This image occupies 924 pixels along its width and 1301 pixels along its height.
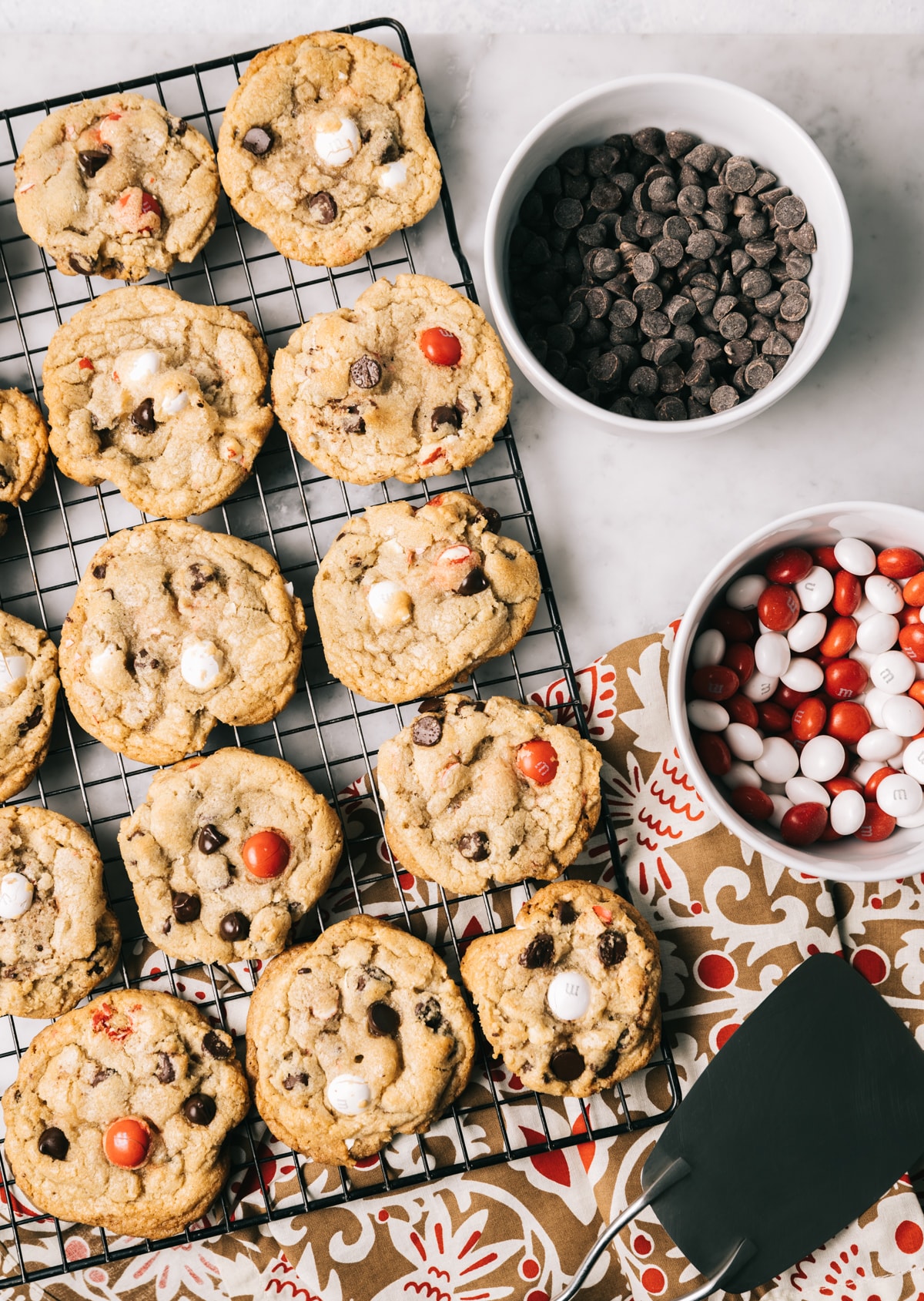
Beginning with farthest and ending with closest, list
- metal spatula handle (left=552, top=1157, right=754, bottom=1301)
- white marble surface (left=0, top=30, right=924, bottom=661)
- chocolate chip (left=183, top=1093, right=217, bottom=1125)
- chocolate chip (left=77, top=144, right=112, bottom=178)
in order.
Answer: white marble surface (left=0, top=30, right=924, bottom=661) → chocolate chip (left=77, top=144, right=112, bottom=178) → chocolate chip (left=183, top=1093, right=217, bottom=1125) → metal spatula handle (left=552, top=1157, right=754, bottom=1301)

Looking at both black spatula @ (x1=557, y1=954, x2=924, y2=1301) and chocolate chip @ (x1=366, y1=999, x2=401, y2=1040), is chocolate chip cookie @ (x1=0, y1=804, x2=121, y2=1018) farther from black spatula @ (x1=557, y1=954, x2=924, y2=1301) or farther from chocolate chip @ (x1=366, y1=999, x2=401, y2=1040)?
black spatula @ (x1=557, y1=954, x2=924, y2=1301)

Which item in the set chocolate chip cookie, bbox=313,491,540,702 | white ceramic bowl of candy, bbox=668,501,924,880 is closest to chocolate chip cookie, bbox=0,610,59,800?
chocolate chip cookie, bbox=313,491,540,702

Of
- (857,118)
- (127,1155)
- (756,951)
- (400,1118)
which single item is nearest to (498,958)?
(400,1118)

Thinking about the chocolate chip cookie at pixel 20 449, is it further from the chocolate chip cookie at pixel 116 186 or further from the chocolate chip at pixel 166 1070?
the chocolate chip at pixel 166 1070

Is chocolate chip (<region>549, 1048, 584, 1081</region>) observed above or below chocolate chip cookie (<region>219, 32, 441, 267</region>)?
below

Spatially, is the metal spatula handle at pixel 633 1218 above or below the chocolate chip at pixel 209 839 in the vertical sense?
below

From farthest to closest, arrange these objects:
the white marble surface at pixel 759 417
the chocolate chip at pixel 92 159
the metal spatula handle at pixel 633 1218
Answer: the white marble surface at pixel 759 417 < the chocolate chip at pixel 92 159 < the metal spatula handle at pixel 633 1218

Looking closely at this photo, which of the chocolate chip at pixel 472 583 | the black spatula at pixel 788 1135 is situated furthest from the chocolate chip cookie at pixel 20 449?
the black spatula at pixel 788 1135

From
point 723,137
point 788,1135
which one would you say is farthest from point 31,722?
point 723,137
